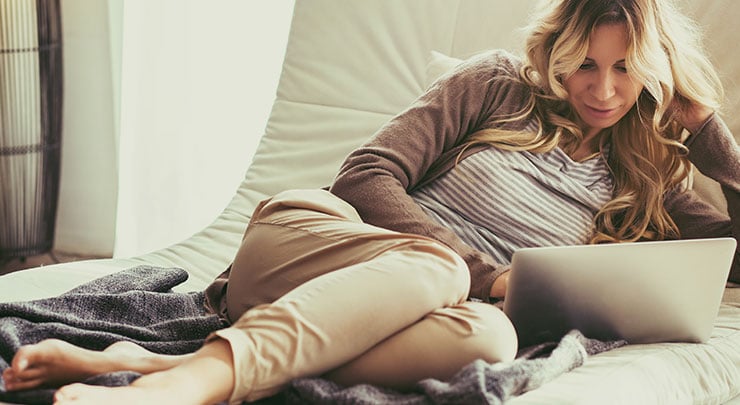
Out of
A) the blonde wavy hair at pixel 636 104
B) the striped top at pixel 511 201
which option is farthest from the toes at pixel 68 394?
the blonde wavy hair at pixel 636 104

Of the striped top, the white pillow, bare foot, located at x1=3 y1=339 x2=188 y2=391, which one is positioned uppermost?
the white pillow

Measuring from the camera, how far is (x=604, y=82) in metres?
1.61

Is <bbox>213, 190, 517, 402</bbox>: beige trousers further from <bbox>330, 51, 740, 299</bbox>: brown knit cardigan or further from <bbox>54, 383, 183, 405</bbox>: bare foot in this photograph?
<bbox>330, 51, 740, 299</bbox>: brown knit cardigan

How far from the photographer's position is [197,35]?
9.75 feet

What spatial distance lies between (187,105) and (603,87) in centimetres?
170

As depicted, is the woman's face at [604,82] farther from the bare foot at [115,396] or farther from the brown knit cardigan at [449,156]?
the bare foot at [115,396]

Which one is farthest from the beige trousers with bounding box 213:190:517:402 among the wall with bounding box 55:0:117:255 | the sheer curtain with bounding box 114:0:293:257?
the wall with bounding box 55:0:117:255

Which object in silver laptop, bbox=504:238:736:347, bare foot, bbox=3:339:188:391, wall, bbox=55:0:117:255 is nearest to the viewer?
bare foot, bbox=3:339:188:391

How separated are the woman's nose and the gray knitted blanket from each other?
17.1 inches

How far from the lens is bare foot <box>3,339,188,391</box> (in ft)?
3.59

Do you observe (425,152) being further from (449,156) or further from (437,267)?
(437,267)

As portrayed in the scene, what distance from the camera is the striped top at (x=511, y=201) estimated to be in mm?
1617

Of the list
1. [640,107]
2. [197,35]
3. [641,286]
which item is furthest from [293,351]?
[197,35]

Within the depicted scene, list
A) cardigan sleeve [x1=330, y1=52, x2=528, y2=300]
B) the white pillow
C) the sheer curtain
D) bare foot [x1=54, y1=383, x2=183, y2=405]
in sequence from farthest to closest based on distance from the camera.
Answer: the sheer curtain
the white pillow
cardigan sleeve [x1=330, y1=52, x2=528, y2=300]
bare foot [x1=54, y1=383, x2=183, y2=405]
